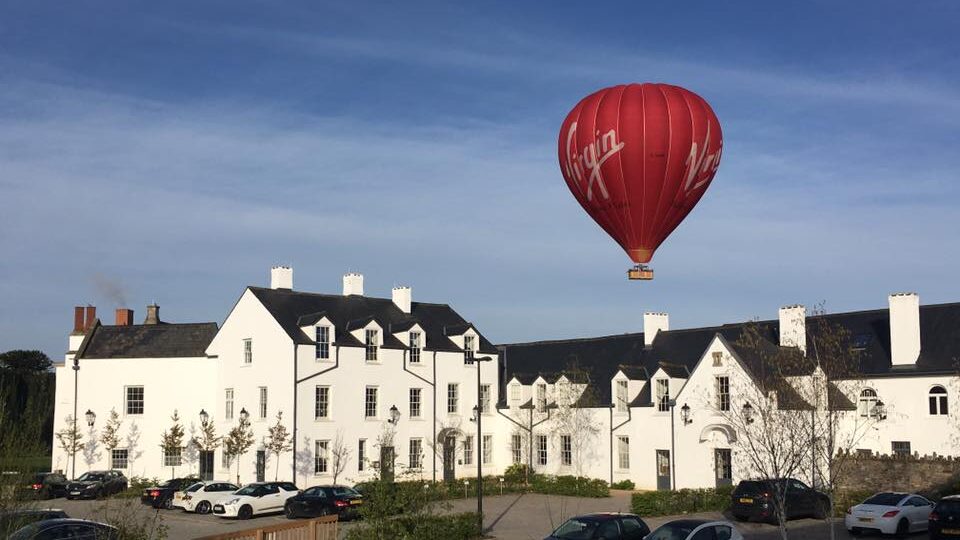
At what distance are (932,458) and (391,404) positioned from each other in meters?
25.4

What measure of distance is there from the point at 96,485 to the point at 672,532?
3195 cm

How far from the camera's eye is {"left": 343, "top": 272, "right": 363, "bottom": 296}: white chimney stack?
183 ft

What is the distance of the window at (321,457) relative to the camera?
48.5m

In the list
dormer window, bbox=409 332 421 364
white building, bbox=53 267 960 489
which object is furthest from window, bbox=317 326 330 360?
dormer window, bbox=409 332 421 364

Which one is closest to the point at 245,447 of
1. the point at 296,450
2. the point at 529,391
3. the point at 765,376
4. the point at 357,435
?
the point at 296,450

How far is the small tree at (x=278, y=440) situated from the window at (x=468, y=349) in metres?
11.9

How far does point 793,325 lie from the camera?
46.4 m

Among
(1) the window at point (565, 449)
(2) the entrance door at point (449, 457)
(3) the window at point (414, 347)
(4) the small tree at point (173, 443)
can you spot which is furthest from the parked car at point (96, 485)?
(1) the window at point (565, 449)

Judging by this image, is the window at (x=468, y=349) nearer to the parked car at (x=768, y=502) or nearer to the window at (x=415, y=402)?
the window at (x=415, y=402)

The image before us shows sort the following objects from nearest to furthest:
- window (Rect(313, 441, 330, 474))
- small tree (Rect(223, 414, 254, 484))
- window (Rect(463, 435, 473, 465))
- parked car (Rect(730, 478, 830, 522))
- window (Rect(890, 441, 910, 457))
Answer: parked car (Rect(730, 478, 830, 522)), window (Rect(890, 441, 910, 457)), small tree (Rect(223, 414, 254, 484)), window (Rect(313, 441, 330, 474)), window (Rect(463, 435, 473, 465))

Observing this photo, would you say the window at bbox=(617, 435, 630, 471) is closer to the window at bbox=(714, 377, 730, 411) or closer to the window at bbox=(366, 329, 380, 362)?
the window at bbox=(714, 377, 730, 411)

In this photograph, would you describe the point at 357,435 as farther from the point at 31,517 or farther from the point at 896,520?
the point at 31,517

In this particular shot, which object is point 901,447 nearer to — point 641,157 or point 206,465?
point 641,157

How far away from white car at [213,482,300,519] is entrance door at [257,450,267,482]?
333 inches
